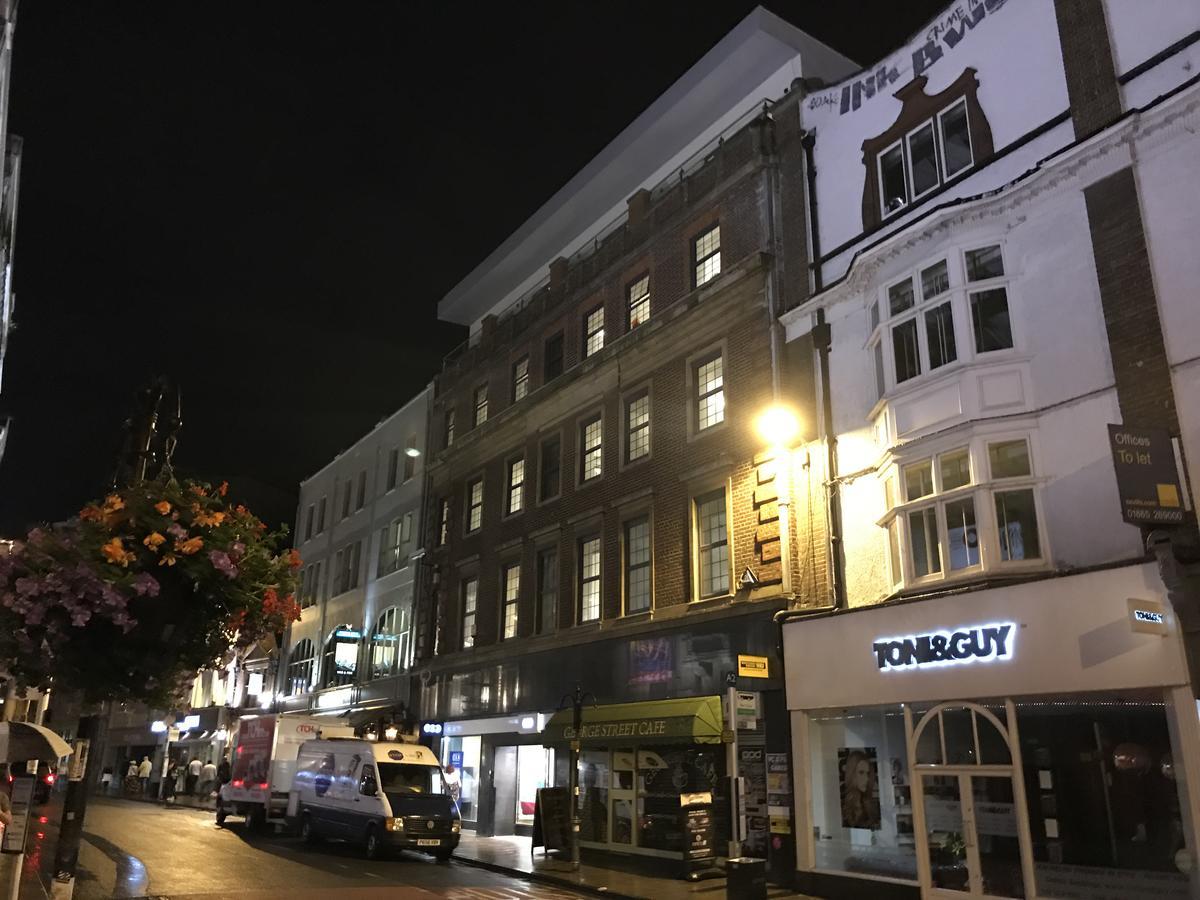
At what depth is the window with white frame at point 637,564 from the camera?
20.8m

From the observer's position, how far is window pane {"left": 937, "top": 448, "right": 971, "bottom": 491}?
46.6ft

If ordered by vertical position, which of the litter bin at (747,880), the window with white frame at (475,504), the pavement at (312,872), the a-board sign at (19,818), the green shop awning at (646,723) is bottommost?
the pavement at (312,872)

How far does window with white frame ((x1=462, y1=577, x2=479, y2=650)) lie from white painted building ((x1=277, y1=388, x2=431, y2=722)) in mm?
2809

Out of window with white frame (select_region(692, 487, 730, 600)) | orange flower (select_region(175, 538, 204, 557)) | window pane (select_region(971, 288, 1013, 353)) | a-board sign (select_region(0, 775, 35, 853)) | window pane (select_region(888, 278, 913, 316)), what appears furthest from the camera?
window with white frame (select_region(692, 487, 730, 600))

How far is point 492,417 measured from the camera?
28.2 m

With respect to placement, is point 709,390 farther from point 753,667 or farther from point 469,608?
point 469,608

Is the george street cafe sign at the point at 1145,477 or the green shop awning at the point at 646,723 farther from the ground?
the george street cafe sign at the point at 1145,477

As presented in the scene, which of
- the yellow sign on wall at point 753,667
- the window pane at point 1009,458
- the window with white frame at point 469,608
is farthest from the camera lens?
the window with white frame at point 469,608

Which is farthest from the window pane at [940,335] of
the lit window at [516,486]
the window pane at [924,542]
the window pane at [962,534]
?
the lit window at [516,486]

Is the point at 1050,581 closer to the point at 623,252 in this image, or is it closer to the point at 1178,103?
the point at 1178,103

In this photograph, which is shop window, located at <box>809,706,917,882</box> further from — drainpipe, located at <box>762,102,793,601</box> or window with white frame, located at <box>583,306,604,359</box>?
window with white frame, located at <box>583,306,604,359</box>

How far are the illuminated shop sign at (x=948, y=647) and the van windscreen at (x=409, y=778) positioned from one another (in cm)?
1091

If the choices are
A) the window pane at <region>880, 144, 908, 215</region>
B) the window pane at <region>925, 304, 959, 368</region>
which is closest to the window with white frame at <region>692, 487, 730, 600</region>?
the window pane at <region>925, 304, 959, 368</region>

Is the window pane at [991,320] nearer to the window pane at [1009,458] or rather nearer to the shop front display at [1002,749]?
the window pane at [1009,458]
